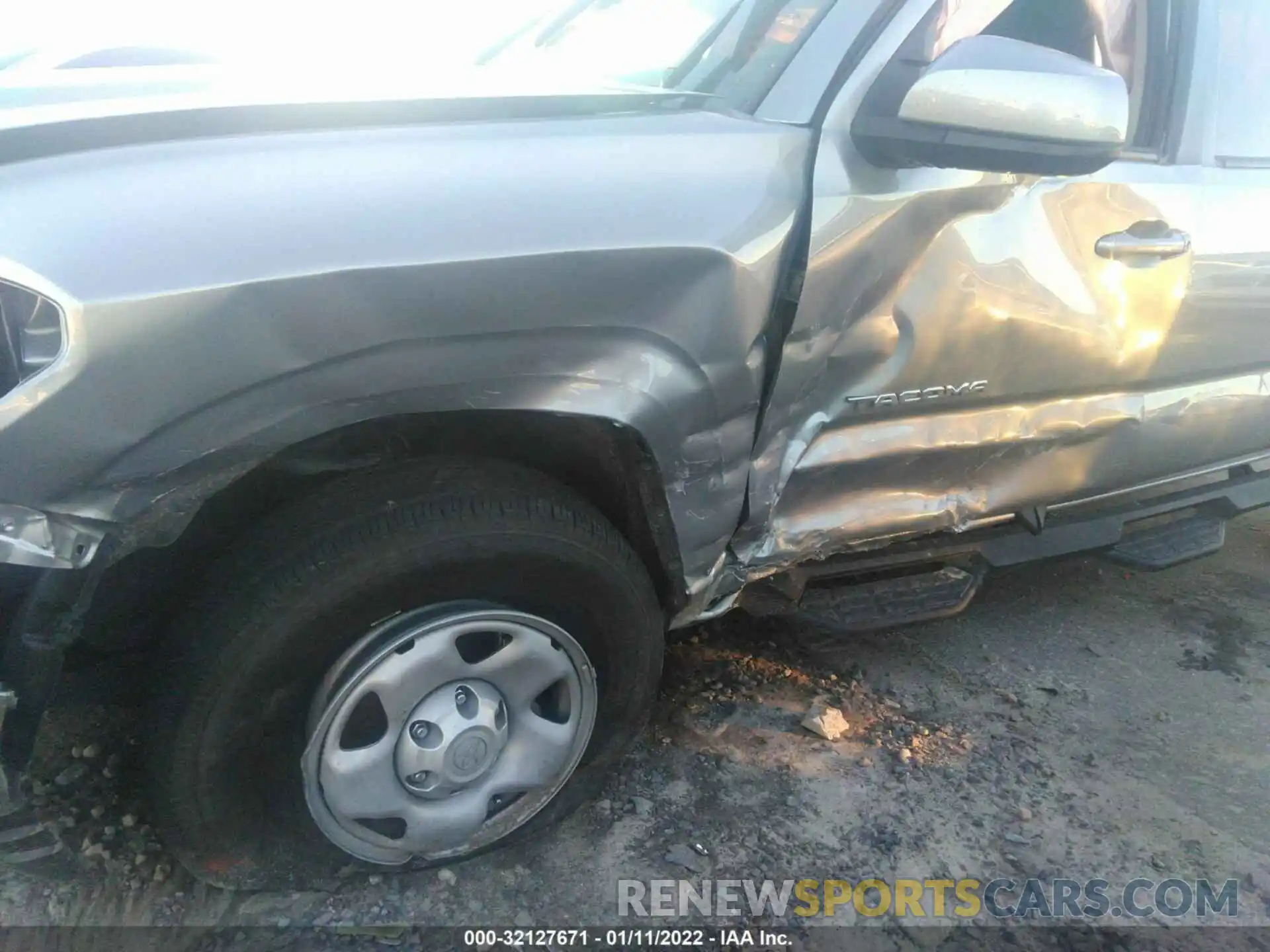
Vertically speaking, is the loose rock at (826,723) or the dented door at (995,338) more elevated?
the dented door at (995,338)

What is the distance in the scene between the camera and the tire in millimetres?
1393

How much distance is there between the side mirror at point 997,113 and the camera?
149cm

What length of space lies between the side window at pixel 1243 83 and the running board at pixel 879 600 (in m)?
1.17


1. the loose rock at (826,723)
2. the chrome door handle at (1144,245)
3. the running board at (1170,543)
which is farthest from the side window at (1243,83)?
the loose rock at (826,723)

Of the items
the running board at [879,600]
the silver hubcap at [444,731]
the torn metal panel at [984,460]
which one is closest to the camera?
the silver hubcap at [444,731]

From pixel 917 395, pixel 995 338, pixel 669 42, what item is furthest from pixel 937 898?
pixel 669 42

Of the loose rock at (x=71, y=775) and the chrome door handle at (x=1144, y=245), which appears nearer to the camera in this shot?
the loose rock at (x=71, y=775)

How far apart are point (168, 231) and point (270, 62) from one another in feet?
3.13

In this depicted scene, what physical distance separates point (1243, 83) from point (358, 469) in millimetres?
2223

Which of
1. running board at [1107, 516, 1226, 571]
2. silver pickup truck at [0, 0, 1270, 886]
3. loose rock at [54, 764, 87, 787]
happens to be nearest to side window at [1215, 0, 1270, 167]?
silver pickup truck at [0, 0, 1270, 886]

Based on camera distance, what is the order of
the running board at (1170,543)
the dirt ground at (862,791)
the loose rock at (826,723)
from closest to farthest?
the dirt ground at (862,791) < the loose rock at (826,723) < the running board at (1170,543)

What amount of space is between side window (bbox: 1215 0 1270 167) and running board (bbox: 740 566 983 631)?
1.17 meters

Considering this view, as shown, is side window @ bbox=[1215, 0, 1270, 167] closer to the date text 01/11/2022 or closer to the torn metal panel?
the torn metal panel

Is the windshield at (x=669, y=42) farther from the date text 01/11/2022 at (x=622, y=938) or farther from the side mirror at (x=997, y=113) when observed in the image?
the date text 01/11/2022 at (x=622, y=938)
